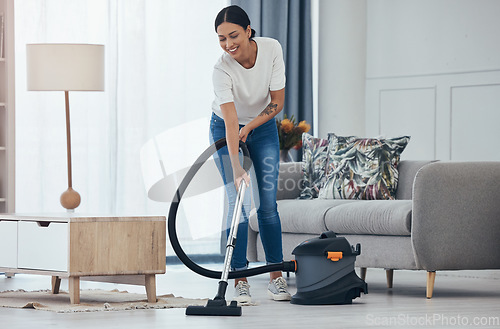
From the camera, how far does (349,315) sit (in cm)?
280

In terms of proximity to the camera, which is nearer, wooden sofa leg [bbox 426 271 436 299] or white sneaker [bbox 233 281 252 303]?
white sneaker [bbox 233 281 252 303]

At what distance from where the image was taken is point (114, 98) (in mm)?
4891

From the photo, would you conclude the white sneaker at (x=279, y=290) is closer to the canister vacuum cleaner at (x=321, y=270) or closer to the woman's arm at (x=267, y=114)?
the canister vacuum cleaner at (x=321, y=270)

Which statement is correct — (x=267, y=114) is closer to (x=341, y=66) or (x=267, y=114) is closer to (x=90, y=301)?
(x=90, y=301)

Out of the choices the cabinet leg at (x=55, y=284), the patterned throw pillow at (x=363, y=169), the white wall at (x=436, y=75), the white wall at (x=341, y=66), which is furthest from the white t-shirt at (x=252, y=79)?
the white wall at (x=341, y=66)

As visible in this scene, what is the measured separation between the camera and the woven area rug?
2930mm

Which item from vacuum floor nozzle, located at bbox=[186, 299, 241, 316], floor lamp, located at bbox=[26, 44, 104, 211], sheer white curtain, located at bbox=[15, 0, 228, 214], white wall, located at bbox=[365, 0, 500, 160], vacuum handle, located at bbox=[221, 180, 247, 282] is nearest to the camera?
vacuum floor nozzle, located at bbox=[186, 299, 241, 316]

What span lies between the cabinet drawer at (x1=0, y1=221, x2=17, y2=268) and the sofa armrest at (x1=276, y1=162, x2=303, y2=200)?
1.58 m

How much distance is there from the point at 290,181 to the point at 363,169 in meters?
0.46

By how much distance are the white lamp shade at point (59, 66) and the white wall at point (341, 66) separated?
76.9 inches

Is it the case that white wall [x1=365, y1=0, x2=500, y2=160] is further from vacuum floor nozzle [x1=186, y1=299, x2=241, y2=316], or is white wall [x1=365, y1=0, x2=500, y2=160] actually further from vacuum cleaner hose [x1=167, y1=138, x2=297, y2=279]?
vacuum floor nozzle [x1=186, y1=299, x2=241, y2=316]

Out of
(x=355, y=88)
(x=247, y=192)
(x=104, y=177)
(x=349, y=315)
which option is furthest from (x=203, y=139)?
(x=349, y=315)

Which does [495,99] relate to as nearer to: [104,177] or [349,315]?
[104,177]

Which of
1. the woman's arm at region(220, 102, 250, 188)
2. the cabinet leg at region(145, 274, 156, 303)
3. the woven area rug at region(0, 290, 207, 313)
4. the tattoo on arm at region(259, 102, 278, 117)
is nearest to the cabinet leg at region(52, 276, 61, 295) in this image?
the woven area rug at region(0, 290, 207, 313)
